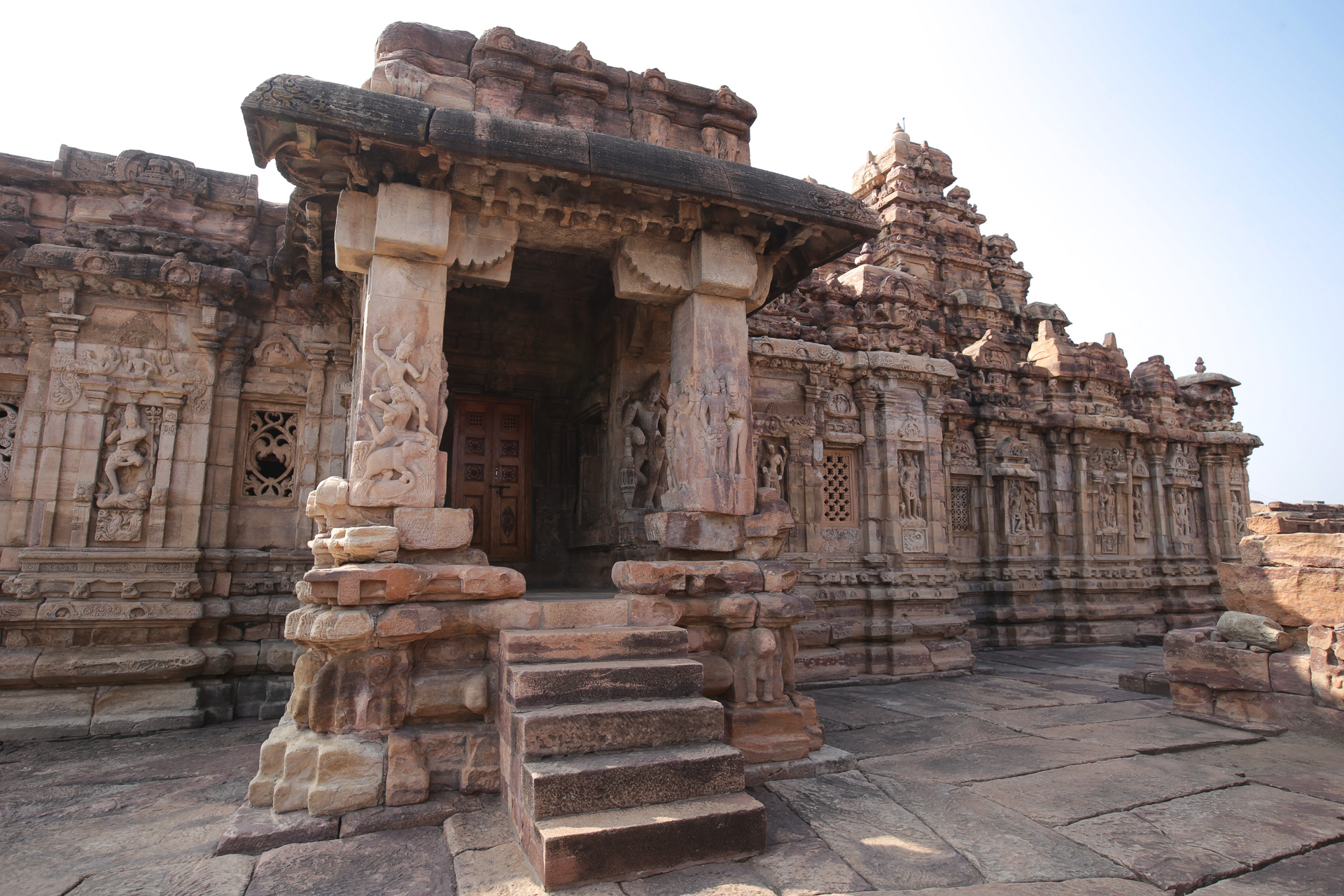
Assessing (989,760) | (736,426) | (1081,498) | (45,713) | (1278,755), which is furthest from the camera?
(1081,498)

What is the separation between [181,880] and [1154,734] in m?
6.51

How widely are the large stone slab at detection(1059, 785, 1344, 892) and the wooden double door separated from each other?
5318 millimetres

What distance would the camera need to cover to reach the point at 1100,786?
4.46 m

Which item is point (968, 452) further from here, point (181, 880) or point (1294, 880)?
point (181, 880)

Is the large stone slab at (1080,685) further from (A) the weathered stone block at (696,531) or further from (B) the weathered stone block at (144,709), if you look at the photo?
(B) the weathered stone block at (144,709)

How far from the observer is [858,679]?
28.1ft

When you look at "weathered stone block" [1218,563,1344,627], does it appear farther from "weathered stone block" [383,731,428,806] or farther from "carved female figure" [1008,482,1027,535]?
"weathered stone block" [383,731,428,806]

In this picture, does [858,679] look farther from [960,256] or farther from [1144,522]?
[960,256]

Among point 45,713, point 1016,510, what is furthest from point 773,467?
point 45,713

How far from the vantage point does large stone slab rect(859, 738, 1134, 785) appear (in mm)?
4730

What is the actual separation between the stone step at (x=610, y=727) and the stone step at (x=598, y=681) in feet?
0.15

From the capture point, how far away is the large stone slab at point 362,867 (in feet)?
10.0

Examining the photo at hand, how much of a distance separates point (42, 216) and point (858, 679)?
963 cm

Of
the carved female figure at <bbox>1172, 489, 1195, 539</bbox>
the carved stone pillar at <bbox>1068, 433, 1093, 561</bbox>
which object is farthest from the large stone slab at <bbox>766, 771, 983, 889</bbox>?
the carved female figure at <bbox>1172, 489, 1195, 539</bbox>
